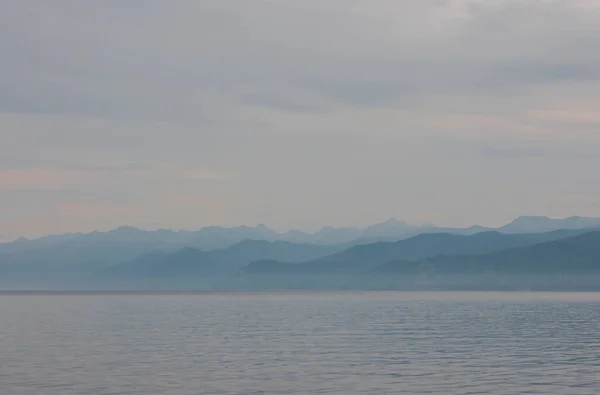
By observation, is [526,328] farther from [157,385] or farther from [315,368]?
[157,385]

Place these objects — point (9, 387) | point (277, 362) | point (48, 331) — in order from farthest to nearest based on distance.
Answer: point (48, 331) < point (277, 362) < point (9, 387)

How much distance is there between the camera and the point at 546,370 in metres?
67.6

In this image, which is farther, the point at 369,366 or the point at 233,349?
the point at 233,349

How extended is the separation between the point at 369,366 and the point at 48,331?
185 feet

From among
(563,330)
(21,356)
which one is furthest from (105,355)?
(563,330)

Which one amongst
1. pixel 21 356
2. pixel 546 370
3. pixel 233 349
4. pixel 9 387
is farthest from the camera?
pixel 233 349

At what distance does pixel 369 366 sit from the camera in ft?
229

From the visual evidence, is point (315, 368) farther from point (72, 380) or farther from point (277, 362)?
point (72, 380)

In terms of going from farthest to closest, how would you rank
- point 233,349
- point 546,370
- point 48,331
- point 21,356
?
1. point 48,331
2. point 233,349
3. point 21,356
4. point 546,370

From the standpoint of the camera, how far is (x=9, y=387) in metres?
57.5

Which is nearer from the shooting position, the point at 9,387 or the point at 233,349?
the point at 9,387

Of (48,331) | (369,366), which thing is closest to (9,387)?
(369,366)

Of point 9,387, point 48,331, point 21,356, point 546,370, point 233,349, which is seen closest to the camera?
point 9,387

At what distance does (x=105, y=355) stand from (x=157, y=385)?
2060cm
